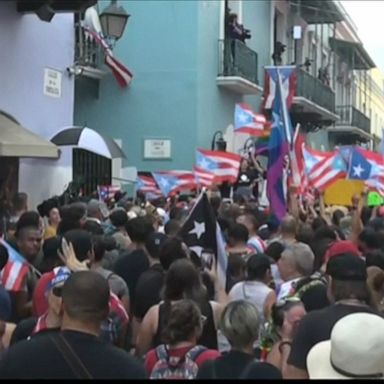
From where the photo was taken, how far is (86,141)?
566 inches

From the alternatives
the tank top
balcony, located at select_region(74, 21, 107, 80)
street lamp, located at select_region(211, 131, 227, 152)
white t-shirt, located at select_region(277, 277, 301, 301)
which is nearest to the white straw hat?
the tank top

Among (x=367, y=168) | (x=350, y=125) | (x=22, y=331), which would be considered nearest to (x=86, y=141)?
(x=367, y=168)

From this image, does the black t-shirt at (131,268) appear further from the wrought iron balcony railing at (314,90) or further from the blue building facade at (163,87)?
the wrought iron balcony railing at (314,90)

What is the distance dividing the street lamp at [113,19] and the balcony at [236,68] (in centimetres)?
690

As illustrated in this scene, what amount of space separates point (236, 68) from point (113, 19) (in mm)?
7896

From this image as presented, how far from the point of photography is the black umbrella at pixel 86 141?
1436 cm

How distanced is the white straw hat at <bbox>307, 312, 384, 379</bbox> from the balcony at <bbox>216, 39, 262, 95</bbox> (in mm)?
18327

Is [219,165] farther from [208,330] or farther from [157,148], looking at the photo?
[208,330]

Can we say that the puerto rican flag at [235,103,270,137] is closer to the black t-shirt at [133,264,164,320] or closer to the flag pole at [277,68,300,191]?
the flag pole at [277,68,300,191]

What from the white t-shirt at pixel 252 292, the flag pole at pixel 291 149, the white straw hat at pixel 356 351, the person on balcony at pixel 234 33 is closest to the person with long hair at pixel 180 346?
the white straw hat at pixel 356 351

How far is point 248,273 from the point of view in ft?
21.7

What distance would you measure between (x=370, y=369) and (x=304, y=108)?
25860 mm

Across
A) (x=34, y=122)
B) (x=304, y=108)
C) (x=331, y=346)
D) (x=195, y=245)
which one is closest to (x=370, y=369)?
(x=331, y=346)

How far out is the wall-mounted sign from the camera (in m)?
21.3
